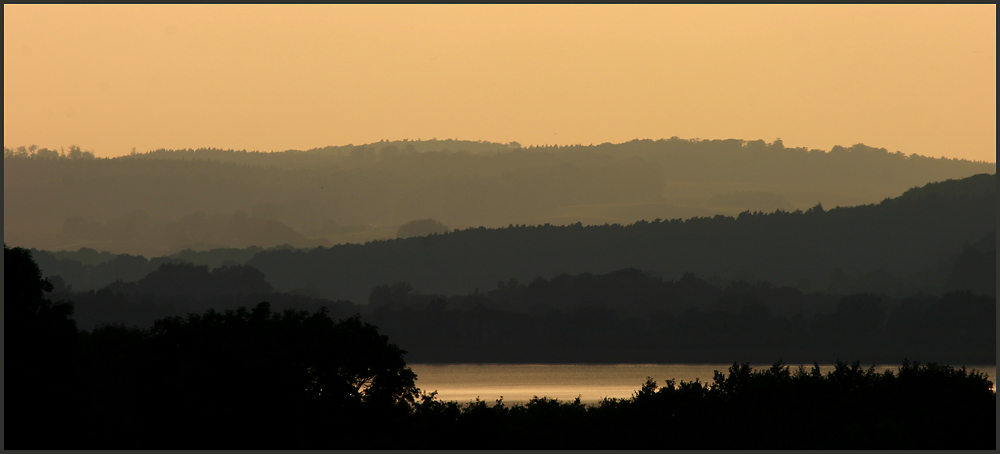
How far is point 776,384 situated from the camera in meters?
66.2

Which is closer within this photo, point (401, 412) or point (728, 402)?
point (401, 412)

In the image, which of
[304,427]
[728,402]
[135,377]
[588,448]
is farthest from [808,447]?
[135,377]

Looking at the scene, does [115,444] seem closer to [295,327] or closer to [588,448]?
[295,327]

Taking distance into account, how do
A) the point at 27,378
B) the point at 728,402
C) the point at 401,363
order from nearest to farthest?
1. the point at 27,378
2. the point at 401,363
3. the point at 728,402

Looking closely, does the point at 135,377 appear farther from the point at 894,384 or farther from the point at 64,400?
the point at 894,384

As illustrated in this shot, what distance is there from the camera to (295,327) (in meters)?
52.7

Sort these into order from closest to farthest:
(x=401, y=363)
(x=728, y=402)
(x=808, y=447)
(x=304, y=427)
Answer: (x=304, y=427)
(x=401, y=363)
(x=808, y=447)
(x=728, y=402)

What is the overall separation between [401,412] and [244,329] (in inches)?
318

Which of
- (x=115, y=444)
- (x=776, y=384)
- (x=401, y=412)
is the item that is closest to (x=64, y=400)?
(x=115, y=444)

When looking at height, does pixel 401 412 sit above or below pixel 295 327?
below

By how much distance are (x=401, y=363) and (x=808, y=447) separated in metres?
21.7

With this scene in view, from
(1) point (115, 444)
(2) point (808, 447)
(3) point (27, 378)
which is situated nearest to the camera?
(3) point (27, 378)

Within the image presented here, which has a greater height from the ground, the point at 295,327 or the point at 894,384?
the point at 295,327

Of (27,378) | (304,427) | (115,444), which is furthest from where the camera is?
(304,427)
